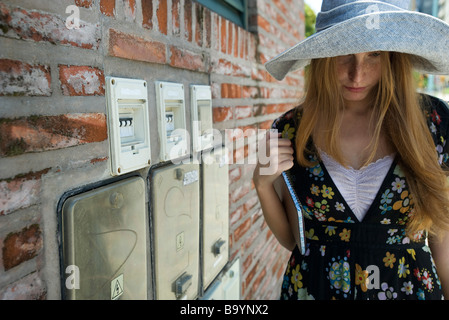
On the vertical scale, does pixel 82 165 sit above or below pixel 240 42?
below

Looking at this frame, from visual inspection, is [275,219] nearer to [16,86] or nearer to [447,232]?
[447,232]

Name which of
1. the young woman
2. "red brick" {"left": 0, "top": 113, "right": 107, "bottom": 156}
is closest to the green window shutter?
the young woman

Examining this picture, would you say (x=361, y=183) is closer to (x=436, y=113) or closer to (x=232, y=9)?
(x=436, y=113)

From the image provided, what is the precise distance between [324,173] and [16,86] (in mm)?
963

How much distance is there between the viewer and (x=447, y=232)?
1269mm

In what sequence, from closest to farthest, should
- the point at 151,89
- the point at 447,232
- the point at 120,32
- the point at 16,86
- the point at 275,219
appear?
the point at 16,86
the point at 120,32
the point at 151,89
the point at 447,232
the point at 275,219

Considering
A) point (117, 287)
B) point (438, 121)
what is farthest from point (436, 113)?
point (117, 287)

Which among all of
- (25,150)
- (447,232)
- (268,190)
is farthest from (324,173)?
(25,150)

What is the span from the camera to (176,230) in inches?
51.9

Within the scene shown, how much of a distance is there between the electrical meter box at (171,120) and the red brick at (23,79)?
1.39ft

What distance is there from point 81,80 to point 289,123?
0.83 m

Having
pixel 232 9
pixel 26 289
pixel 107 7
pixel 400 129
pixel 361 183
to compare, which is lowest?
pixel 26 289

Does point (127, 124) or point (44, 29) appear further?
point (127, 124)

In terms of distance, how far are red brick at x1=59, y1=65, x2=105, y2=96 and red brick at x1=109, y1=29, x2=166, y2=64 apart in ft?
0.31
